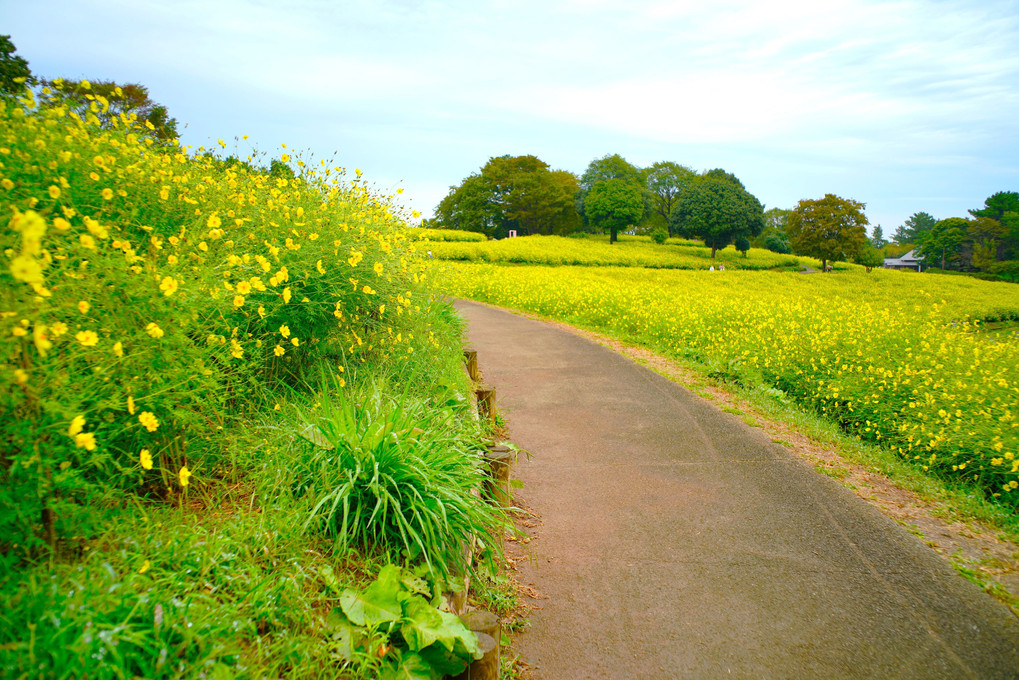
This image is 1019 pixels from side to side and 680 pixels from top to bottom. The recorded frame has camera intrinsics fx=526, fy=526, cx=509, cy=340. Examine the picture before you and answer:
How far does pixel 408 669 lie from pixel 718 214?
47855 millimetres

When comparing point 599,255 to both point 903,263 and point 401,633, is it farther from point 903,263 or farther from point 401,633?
point 903,263

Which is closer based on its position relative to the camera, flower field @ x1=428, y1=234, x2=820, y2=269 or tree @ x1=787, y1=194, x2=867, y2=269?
flower field @ x1=428, y1=234, x2=820, y2=269

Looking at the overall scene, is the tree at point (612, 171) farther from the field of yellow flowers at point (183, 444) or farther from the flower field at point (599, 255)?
the field of yellow flowers at point (183, 444)

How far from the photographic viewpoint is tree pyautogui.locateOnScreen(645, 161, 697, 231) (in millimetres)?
64438

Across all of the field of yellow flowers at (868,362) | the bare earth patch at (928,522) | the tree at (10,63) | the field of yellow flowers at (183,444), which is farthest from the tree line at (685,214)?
the field of yellow flowers at (183,444)

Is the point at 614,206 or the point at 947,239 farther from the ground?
the point at 614,206

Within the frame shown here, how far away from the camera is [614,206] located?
165ft

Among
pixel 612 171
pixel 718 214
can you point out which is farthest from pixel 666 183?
pixel 718 214

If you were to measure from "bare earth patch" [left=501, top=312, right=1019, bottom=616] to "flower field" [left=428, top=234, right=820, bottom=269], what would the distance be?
23.7 metres

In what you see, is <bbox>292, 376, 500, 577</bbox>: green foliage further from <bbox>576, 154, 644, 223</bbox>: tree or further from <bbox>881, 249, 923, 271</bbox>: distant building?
<bbox>881, 249, 923, 271</bbox>: distant building

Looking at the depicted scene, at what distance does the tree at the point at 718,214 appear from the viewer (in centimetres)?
4456

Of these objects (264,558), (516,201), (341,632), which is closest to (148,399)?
(264,558)

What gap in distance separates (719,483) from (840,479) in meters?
1.17

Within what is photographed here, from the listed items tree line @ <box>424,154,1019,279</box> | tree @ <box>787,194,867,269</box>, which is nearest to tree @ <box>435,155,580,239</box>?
tree line @ <box>424,154,1019,279</box>
